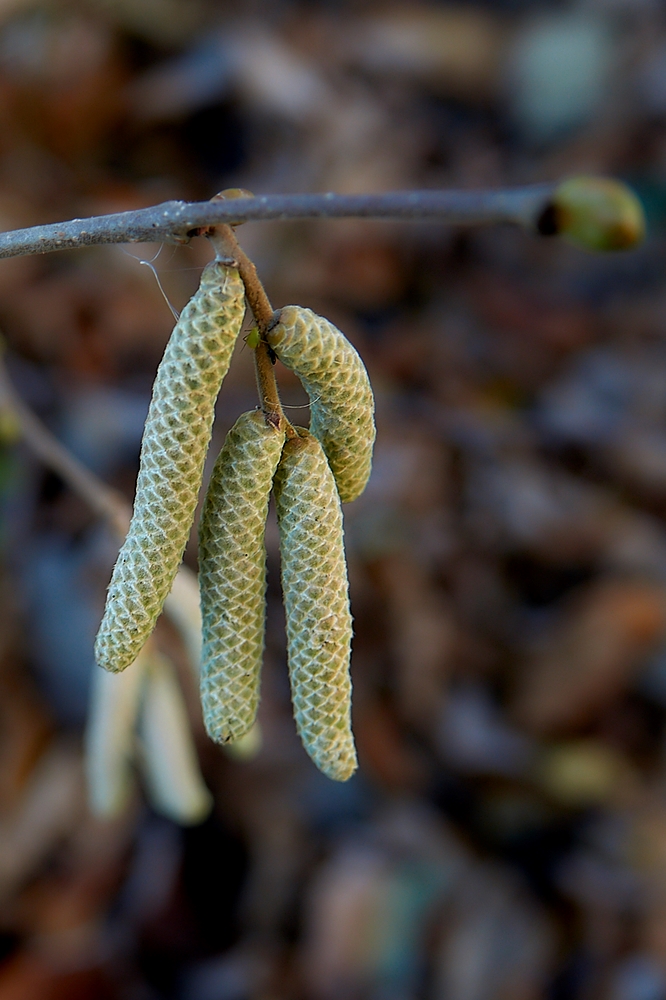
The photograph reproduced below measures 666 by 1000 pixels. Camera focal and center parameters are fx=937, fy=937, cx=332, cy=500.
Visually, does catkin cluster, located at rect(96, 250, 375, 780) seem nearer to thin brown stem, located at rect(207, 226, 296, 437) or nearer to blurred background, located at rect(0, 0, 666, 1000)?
thin brown stem, located at rect(207, 226, 296, 437)

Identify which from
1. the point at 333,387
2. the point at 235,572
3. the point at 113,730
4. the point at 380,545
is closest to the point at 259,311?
the point at 333,387

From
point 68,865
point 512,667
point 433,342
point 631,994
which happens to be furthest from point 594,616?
point 68,865

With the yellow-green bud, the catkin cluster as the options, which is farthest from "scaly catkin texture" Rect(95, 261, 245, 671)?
the yellow-green bud

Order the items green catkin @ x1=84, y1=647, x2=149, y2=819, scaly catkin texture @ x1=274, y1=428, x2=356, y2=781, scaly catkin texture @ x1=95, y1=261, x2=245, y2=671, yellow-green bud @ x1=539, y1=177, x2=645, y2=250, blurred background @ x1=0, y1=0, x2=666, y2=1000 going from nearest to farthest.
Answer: yellow-green bud @ x1=539, y1=177, x2=645, y2=250 → scaly catkin texture @ x1=95, y1=261, x2=245, y2=671 → scaly catkin texture @ x1=274, y1=428, x2=356, y2=781 → green catkin @ x1=84, y1=647, x2=149, y2=819 → blurred background @ x1=0, y1=0, x2=666, y2=1000

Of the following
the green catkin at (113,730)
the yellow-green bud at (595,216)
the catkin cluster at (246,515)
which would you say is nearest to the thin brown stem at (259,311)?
the catkin cluster at (246,515)

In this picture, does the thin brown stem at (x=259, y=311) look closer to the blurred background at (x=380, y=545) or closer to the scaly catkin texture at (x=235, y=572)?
the scaly catkin texture at (x=235, y=572)

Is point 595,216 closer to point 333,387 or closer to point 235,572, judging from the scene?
point 333,387
